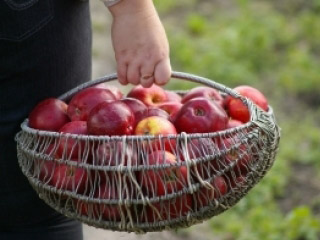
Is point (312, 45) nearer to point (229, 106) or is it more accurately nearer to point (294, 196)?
point (294, 196)

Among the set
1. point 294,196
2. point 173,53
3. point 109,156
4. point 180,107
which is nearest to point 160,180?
point 109,156

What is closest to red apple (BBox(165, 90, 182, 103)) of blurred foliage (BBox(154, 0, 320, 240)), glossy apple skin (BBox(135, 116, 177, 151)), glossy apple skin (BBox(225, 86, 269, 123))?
glossy apple skin (BBox(225, 86, 269, 123))

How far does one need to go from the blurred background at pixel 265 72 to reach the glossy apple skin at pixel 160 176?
1.22 meters

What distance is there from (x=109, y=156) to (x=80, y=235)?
1.89 ft

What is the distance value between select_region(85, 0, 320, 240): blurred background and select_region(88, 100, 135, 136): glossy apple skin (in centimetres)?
116

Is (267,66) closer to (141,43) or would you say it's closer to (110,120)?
(141,43)

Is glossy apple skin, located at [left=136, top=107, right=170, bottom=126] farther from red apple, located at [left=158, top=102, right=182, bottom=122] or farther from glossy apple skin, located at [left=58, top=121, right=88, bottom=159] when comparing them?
glossy apple skin, located at [left=58, top=121, right=88, bottom=159]

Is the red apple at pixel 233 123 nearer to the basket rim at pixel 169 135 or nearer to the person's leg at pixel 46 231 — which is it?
the basket rim at pixel 169 135

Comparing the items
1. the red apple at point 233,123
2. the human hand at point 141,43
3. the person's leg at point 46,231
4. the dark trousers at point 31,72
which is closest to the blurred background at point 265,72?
the person's leg at point 46,231

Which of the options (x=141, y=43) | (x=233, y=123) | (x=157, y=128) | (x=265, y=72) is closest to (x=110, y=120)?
(x=157, y=128)

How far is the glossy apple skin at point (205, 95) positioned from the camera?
A: 206 centimetres

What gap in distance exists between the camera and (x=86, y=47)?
83.5 inches

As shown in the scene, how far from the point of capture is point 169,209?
1740mm

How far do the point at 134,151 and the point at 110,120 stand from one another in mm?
135
